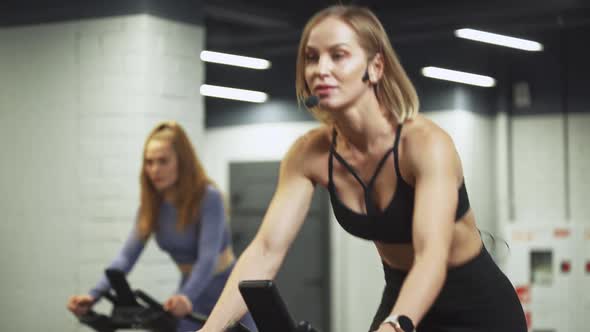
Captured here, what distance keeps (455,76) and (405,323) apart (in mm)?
7558

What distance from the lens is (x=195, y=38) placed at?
5508 millimetres

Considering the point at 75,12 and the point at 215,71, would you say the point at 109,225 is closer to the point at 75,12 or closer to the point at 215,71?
the point at 75,12

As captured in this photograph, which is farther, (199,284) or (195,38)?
(195,38)

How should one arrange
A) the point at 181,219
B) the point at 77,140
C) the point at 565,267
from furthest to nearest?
1. the point at 565,267
2. the point at 77,140
3. the point at 181,219

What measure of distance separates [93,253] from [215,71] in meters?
4.88

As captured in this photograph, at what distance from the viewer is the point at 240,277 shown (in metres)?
1.96

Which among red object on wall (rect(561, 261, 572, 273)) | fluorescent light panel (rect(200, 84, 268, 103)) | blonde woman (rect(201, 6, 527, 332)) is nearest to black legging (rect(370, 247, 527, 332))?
blonde woman (rect(201, 6, 527, 332))

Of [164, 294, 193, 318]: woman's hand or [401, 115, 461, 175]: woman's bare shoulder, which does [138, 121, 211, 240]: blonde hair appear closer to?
[164, 294, 193, 318]: woman's hand

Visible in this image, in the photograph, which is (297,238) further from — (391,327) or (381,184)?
(391,327)

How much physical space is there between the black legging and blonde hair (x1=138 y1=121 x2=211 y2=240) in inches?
84.3

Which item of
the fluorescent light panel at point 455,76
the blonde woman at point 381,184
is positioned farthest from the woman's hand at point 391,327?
the fluorescent light panel at point 455,76

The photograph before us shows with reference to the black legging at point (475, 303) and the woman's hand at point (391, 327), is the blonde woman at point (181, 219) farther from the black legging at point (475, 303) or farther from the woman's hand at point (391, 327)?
the woman's hand at point (391, 327)

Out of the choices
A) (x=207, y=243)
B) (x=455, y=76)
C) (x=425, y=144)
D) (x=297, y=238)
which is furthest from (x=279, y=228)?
(x=297, y=238)

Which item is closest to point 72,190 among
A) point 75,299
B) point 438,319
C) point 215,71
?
point 75,299
